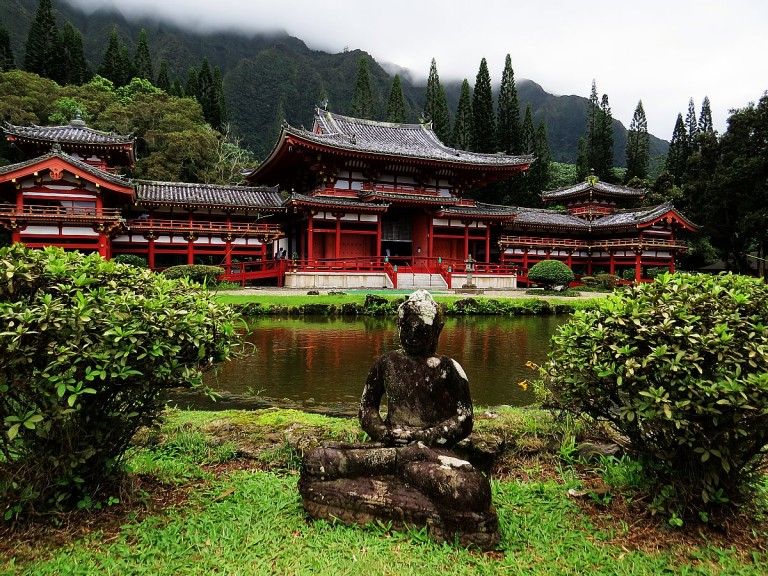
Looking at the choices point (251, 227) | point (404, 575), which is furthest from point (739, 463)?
point (251, 227)

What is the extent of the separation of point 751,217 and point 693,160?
7.86 meters

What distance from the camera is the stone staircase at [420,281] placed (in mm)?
25219

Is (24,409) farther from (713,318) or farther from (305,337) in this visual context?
(305,337)

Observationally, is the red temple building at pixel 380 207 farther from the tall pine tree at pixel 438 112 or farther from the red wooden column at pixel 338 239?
the tall pine tree at pixel 438 112

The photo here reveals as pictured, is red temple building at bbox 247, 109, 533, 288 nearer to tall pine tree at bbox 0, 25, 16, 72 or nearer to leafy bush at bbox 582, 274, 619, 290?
leafy bush at bbox 582, 274, 619, 290

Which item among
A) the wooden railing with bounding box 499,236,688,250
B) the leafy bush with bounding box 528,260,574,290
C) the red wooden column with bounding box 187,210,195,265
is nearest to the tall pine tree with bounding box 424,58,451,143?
the wooden railing with bounding box 499,236,688,250

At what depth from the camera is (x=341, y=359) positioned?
10.0 metres

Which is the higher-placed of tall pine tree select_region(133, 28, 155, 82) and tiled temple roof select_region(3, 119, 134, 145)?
tall pine tree select_region(133, 28, 155, 82)

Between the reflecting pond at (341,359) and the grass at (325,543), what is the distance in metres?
1.18

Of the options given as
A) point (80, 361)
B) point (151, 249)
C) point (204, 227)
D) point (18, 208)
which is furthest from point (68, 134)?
point (80, 361)

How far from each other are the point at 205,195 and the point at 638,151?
158 feet

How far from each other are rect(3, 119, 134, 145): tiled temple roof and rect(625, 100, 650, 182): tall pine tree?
48735mm

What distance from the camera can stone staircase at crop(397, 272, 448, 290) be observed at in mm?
25219

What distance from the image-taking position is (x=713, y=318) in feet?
9.89
